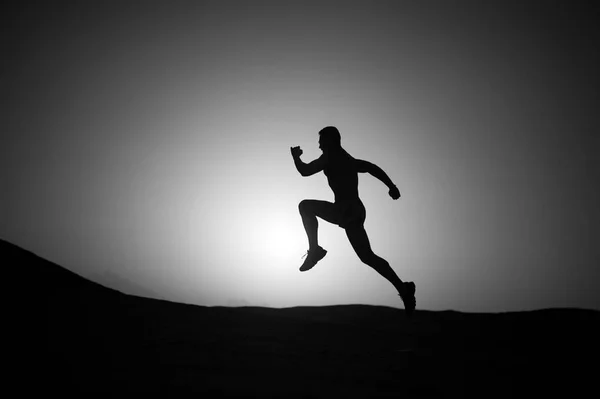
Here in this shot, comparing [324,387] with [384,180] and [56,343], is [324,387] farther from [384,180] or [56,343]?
[384,180]

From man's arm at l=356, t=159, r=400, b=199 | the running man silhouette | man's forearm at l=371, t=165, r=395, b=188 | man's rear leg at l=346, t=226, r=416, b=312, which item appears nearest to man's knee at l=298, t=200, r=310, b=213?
the running man silhouette

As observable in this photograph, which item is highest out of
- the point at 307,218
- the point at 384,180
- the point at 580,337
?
the point at 384,180

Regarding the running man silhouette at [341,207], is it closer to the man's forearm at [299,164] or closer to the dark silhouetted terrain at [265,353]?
the man's forearm at [299,164]

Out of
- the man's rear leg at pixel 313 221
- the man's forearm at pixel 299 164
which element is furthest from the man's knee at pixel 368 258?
the man's forearm at pixel 299 164

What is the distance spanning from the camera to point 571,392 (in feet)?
12.7

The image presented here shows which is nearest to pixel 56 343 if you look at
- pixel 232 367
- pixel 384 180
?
pixel 232 367

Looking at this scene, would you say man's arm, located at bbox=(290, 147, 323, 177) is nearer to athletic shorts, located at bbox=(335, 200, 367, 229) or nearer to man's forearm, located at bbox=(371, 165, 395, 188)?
athletic shorts, located at bbox=(335, 200, 367, 229)

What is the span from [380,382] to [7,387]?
10.0ft

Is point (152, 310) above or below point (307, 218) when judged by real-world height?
below

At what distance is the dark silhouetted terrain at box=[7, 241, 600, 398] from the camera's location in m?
3.71

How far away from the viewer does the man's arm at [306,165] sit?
6414 millimetres

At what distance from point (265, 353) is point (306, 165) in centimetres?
281

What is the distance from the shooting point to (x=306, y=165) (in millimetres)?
6473

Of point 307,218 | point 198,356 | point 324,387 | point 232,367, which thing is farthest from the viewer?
point 307,218
